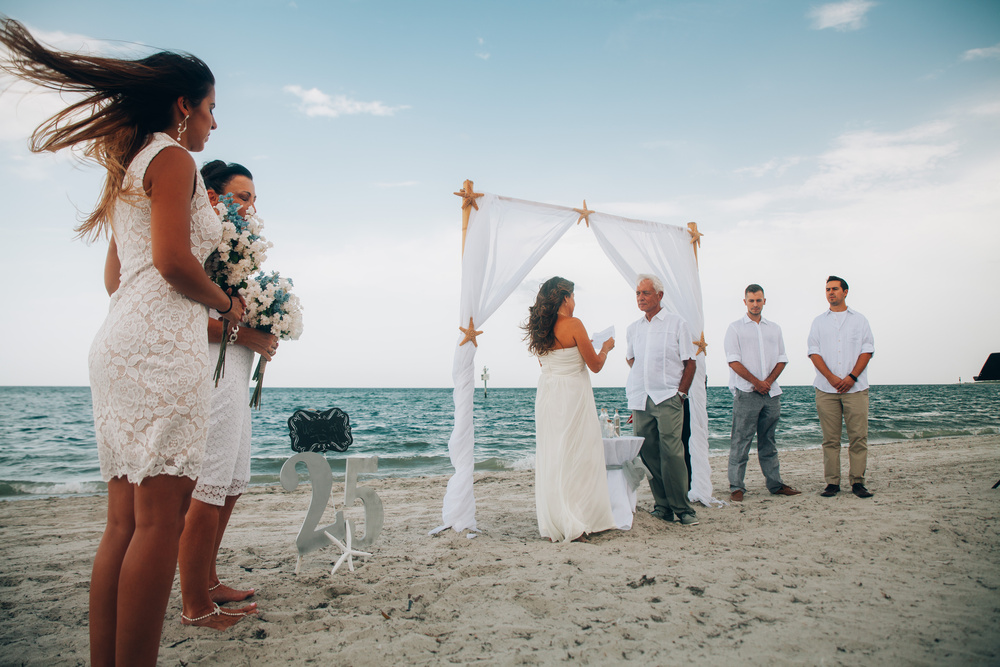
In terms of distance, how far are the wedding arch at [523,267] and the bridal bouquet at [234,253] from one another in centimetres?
242

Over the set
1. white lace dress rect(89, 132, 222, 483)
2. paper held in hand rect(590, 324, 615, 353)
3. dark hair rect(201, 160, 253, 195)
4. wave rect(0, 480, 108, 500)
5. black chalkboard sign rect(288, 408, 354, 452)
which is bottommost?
wave rect(0, 480, 108, 500)

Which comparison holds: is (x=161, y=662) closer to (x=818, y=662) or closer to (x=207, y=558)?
(x=207, y=558)

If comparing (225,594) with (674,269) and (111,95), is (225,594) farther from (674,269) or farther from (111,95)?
(674,269)

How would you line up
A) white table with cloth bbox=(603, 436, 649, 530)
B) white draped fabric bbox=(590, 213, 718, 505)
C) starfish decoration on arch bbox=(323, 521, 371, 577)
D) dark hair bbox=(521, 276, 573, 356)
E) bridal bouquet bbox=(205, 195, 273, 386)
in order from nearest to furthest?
bridal bouquet bbox=(205, 195, 273, 386), starfish decoration on arch bbox=(323, 521, 371, 577), dark hair bbox=(521, 276, 573, 356), white table with cloth bbox=(603, 436, 649, 530), white draped fabric bbox=(590, 213, 718, 505)

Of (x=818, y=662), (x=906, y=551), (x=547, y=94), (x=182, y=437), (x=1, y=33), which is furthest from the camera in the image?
(x=547, y=94)

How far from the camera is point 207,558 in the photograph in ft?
7.16

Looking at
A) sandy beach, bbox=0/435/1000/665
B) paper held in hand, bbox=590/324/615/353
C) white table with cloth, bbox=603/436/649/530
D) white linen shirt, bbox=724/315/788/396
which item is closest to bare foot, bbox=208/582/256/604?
sandy beach, bbox=0/435/1000/665

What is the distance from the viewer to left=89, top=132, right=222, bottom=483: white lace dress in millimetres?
1310

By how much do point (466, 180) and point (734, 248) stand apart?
574cm

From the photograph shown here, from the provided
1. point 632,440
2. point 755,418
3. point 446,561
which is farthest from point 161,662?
point 755,418

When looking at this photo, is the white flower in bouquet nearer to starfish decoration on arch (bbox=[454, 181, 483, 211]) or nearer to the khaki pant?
starfish decoration on arch (bbox=[454, 181, 483, 211])

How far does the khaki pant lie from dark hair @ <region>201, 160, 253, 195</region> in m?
5.14

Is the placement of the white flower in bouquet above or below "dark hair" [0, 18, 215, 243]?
below

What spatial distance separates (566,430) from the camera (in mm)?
3803
